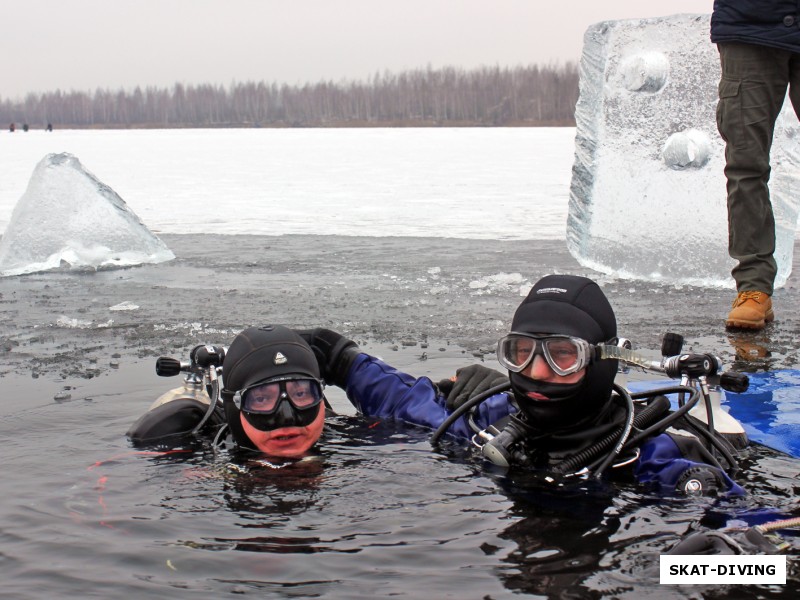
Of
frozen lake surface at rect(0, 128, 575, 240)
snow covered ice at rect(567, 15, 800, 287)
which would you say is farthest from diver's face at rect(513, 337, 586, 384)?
frozen lake surface at rect(0, 128, 575, 240)

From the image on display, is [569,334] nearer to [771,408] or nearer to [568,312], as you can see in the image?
[568,312]

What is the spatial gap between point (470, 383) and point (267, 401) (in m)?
0.87

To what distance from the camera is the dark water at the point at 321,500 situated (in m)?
2.66

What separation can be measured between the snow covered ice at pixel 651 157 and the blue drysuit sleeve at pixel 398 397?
3550 mm

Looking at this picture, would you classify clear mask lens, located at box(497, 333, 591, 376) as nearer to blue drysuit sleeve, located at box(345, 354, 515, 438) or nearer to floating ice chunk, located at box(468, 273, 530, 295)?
blue drysuit sleeve, located at box(345, 354, 515, 438)

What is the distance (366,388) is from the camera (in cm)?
457

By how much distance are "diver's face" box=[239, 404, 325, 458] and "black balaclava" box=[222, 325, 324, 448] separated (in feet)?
0.07

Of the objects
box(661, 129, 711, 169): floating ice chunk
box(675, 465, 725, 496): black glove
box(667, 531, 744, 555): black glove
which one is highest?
box(661, 129, 711, 169): floating ice chunk

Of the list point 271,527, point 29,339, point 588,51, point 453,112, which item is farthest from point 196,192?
point 453,112

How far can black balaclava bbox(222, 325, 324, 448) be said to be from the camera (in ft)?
12.6

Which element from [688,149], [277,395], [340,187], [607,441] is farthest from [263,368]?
[340,187]

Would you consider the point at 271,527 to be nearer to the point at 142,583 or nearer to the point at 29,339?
the point at 142,583

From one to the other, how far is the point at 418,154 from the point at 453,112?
65137mm

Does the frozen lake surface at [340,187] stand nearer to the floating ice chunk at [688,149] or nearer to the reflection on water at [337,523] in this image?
the floating ice chunk at [688,149]
